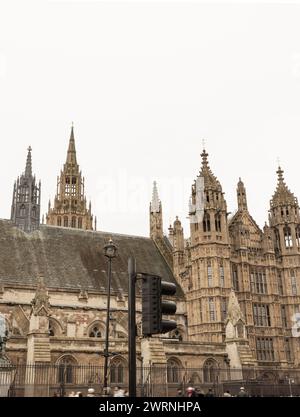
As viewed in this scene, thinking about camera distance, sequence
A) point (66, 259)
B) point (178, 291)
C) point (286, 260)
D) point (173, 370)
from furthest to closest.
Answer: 1. point (286, 260)
2. point (178, 291)
3. point (66, 259)
4. point (173, 370)

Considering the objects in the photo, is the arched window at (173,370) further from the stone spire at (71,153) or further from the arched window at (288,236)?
the stone spire at (71,153)

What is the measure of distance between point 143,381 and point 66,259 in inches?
637

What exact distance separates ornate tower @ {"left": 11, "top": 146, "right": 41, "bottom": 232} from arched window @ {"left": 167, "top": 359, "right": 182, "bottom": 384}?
19.2m

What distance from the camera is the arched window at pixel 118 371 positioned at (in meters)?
36.3

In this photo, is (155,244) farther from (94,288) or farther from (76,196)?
(76,196)

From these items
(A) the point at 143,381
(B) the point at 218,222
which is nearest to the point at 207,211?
(B) the point at 218,222

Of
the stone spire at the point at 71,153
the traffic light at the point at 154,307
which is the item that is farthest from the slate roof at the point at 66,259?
the stone spire at the point at 71,153

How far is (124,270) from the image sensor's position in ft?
155

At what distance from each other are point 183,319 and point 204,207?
35.9 feet

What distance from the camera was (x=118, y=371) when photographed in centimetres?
3675

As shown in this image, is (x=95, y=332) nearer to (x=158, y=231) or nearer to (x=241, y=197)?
(x=158, y=231)

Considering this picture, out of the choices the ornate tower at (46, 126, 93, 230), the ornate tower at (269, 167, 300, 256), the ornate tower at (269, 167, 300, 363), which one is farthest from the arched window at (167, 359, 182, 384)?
the ornate tower at (46, 126, 93, 230)

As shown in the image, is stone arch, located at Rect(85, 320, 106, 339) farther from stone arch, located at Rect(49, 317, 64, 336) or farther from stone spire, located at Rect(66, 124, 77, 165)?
stone spire, located at Rect(66, 124, 77, 165)
